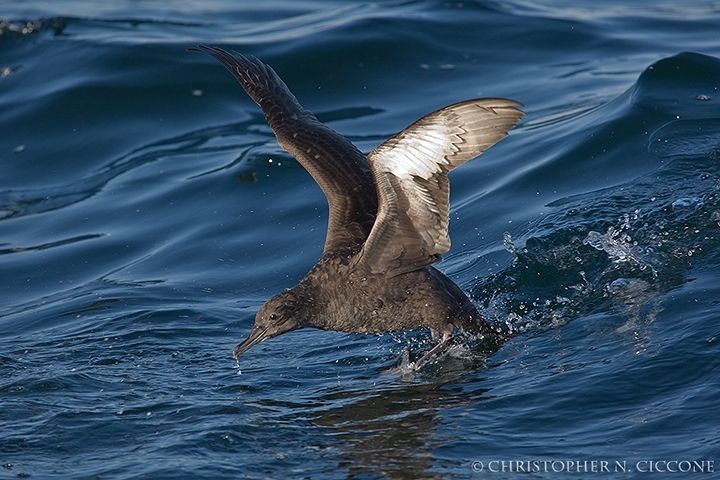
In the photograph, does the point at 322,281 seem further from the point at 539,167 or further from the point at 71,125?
the point at 71,125

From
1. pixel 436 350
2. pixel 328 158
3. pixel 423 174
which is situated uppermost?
pixel 423 174

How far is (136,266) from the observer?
387 inches

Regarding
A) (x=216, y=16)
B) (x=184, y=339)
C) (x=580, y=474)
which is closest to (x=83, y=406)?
(x=184, y=339)

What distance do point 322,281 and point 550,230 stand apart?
2.49m

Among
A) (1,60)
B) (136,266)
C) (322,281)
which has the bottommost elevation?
(136,266)

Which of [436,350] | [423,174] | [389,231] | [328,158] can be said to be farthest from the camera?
[328,158]

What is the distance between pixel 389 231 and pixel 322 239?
3.30 metres

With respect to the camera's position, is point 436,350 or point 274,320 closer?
point 274,320

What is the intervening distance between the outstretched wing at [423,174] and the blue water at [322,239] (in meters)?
0.86

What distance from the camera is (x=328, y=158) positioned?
25.1 feet
